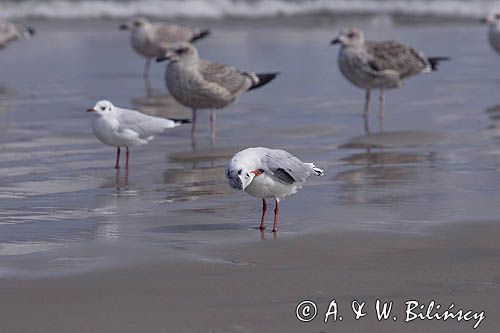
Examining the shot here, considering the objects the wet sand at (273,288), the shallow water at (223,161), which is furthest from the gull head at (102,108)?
the wet sand at (273,288)

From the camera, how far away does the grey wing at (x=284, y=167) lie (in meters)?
6.86

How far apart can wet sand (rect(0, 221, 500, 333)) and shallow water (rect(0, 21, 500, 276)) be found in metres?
0.30

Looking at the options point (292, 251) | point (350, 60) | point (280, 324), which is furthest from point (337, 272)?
point (350, 60)

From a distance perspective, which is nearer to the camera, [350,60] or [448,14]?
[350,60]

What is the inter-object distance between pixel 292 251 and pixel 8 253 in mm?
1582

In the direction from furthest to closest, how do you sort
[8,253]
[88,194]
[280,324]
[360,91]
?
[360,91]
[88,194]
[8,253]
[280,324]

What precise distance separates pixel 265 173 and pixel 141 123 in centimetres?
294

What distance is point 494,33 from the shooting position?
16766 millimetres

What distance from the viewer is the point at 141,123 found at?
9.56m

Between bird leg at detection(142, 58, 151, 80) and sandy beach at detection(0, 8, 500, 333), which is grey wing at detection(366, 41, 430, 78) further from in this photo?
bird leg at detection(142, 58, 151, 80)

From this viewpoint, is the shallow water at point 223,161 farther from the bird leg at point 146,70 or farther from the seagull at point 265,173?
the seagull at point 265,173

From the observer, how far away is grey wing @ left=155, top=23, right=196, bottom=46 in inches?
726

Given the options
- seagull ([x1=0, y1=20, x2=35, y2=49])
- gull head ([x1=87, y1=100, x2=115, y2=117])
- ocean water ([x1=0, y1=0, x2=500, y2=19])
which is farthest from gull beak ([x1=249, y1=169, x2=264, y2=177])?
ocean water ([x1=0, y1=0, x2=500, y2=19])

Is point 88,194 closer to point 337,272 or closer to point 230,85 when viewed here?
point 337,272
